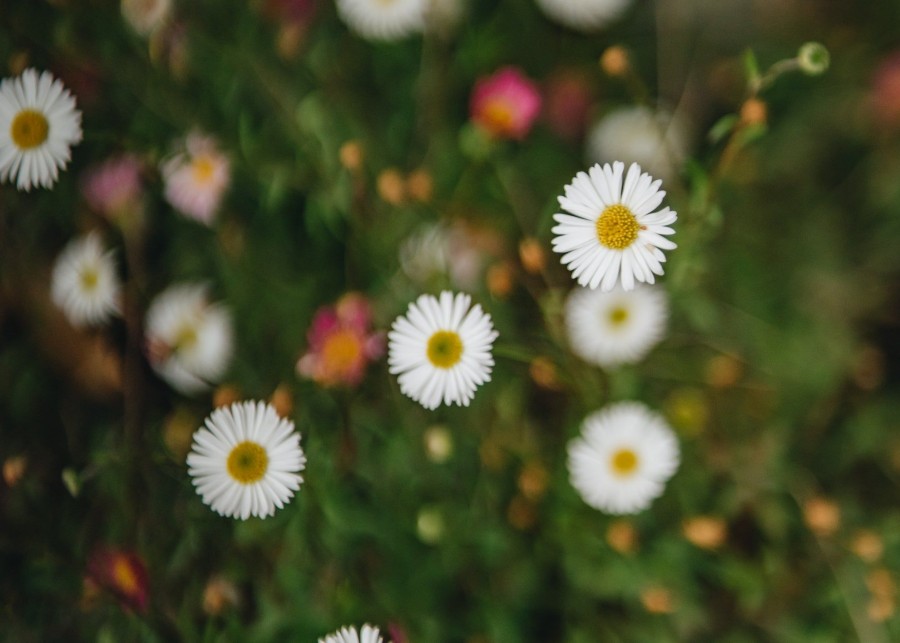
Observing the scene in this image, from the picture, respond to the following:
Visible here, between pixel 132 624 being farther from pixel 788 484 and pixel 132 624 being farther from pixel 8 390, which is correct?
pixel 788 484

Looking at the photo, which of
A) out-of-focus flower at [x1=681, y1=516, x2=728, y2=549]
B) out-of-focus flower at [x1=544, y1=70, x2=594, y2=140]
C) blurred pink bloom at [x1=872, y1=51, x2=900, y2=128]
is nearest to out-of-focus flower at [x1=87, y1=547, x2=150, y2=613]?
out-of-focus flower at [x1=681, y1=516, x2=728, y2=549]

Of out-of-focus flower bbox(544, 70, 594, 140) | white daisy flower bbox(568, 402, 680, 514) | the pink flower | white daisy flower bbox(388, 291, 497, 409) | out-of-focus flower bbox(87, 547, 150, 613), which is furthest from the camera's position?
out-of-focus flower bbox(544, 70, 594, 140)

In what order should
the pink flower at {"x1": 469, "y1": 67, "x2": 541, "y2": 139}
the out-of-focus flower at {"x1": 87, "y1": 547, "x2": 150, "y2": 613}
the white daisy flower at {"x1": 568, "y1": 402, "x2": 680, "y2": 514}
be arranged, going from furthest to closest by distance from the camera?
the pink flower at {"x1": 469, "y1": 67, "x2": 541, "y2": 139}
the white daisy flower at {"x1": 568, "y1": 402, "x2": 680, "y2": 514}
the out-of-focus flower at {"x1": 87, "y1": 547, "x2": 150, "y2": 613}

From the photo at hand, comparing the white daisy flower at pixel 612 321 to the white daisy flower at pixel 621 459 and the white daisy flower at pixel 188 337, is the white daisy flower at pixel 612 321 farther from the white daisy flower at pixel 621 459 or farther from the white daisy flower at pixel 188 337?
the white daisy flower at pixel 188 337

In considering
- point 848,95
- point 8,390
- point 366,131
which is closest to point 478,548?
point 366,131

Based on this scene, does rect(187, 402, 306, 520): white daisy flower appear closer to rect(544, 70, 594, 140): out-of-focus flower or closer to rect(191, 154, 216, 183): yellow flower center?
rect(191, 154, 216, 183): yellow flower center

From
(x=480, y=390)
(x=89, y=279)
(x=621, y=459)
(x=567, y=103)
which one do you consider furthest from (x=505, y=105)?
(x=89, y=279)
